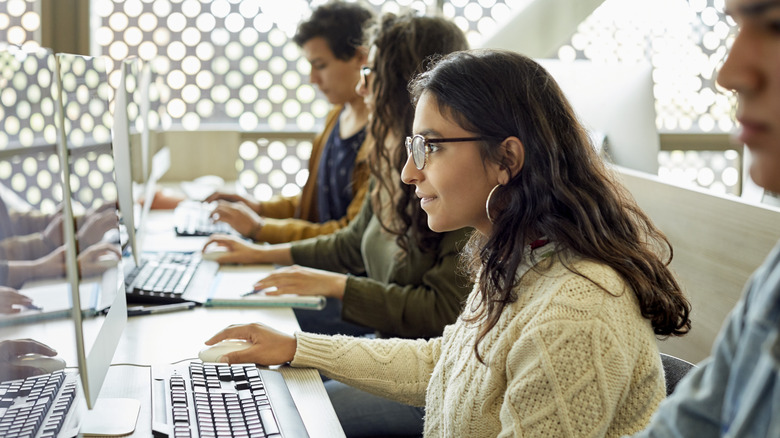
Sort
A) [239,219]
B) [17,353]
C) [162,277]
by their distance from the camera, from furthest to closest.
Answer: [239,219], [162,277], [17,353]

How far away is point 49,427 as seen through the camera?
81cm

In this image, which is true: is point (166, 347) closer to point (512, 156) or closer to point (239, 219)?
point (512, 156)

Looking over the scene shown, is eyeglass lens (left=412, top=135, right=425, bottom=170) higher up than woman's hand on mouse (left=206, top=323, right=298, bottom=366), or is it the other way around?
eyeglass lens (left=412, top=135, right=425, bottom=170)

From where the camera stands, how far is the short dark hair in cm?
250

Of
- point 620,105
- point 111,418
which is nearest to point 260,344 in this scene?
point 111,418

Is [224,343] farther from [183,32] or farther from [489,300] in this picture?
[183,32]

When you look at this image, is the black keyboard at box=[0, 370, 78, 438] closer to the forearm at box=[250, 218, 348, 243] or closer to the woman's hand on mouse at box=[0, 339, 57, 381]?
the woman's hand on mouse at box=[0, 339, 57, 381]

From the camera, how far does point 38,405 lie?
797 mm

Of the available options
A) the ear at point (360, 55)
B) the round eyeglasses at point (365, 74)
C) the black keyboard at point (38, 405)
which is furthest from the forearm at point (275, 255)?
the black keyboard at point (38, 405)

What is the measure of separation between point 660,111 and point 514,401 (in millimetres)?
3403

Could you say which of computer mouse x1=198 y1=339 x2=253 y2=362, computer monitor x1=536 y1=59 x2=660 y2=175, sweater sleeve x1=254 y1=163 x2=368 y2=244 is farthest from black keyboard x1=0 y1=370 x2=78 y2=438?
computer monitor x1=536 y1=59 x2=660 y2=175

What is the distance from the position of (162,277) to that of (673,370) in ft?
3.73

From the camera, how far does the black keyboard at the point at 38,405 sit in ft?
2.48

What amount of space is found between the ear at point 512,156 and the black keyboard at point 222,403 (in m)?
0.43
